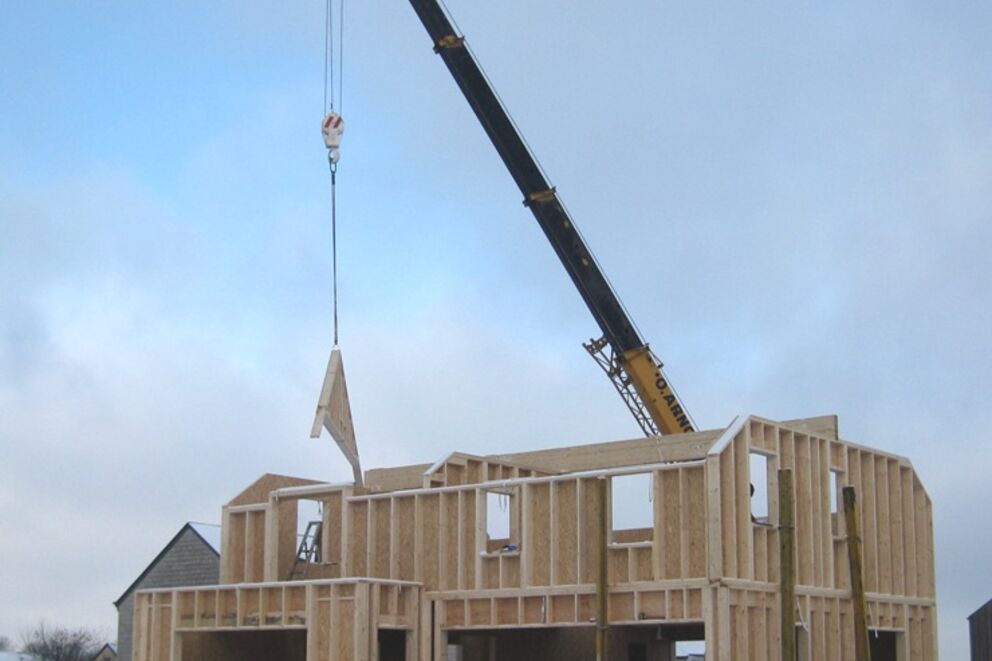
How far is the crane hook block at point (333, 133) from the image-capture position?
91.6ft

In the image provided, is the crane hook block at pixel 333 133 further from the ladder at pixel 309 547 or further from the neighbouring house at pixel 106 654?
the neighbouring house at pixel 106 654

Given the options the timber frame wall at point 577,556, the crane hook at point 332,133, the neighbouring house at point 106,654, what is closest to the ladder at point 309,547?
the timber frame wall at point 577,556

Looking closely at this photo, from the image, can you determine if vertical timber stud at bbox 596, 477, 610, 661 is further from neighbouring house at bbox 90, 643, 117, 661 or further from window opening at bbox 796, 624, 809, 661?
neighbouring house at bbox 90, 643, 117, 661

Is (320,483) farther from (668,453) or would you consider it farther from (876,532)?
(876,532)

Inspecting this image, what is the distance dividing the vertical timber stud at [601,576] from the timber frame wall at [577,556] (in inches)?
14.1

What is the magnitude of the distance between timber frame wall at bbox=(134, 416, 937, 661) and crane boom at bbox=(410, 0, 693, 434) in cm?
530

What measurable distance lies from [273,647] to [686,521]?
1038 centimetres

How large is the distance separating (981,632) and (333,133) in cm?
1641

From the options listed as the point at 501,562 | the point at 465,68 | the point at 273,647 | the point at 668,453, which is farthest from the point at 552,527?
the point at 465,68

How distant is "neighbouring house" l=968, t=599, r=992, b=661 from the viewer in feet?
95.1

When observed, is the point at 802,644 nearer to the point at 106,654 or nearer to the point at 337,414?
the point at 337,414

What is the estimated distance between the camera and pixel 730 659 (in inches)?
876

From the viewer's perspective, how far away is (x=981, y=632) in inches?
1184

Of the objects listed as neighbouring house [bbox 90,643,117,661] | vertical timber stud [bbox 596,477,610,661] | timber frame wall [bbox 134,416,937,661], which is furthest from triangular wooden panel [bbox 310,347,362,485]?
neighbouring house [bbox 90,643,117,661]
